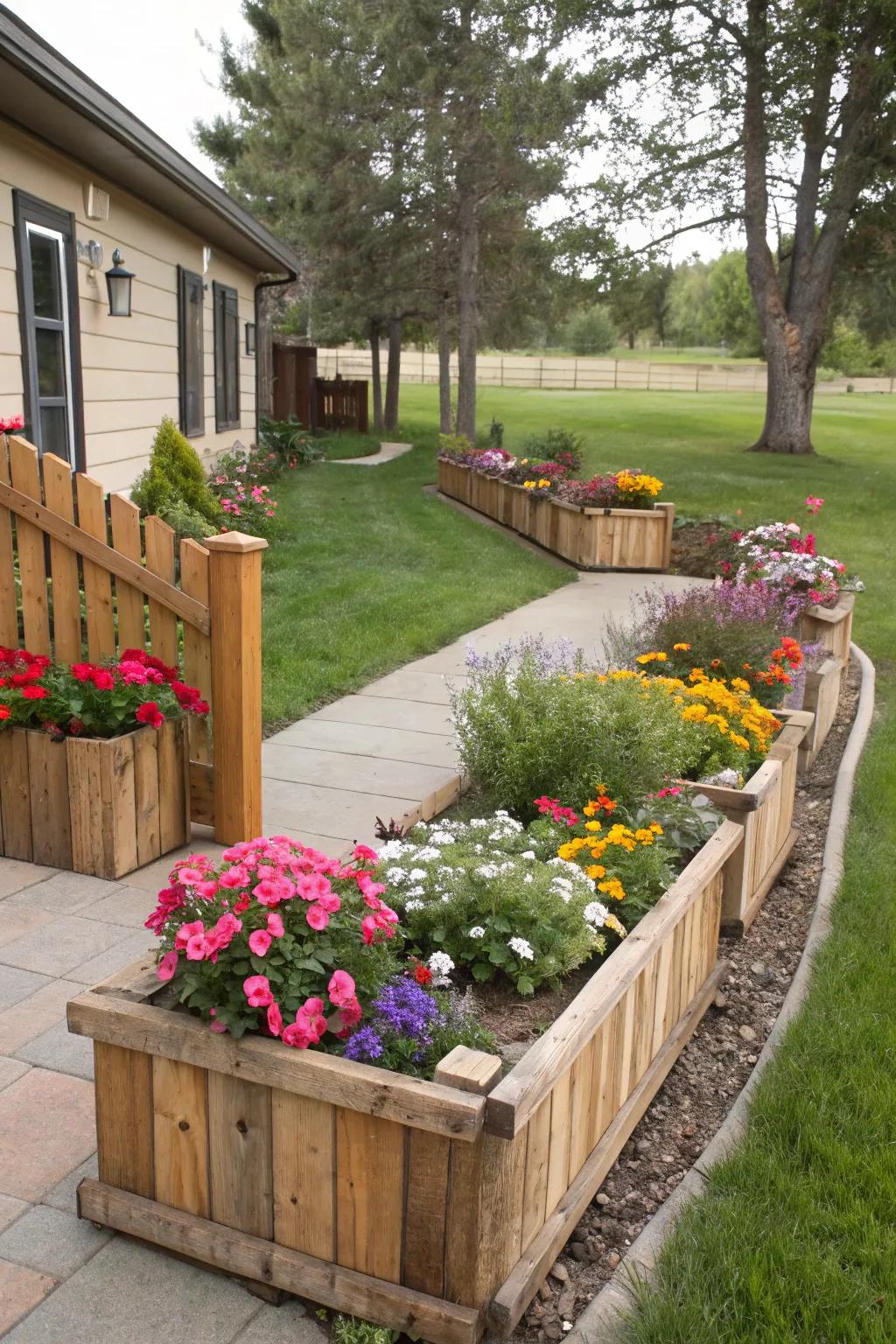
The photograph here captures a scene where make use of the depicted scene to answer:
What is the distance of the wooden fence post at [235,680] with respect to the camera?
4215 millimetres

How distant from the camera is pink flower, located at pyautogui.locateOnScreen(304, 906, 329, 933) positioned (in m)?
2.37

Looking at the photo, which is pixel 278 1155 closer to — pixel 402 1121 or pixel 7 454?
pixel 402 1121

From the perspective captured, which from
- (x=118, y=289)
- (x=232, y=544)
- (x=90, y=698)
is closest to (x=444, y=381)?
(x=118, y=289)

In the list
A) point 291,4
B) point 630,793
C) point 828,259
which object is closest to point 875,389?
point 828,259

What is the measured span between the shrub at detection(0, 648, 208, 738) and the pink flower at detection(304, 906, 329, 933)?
190cm

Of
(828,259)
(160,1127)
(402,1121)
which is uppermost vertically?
(828,259)

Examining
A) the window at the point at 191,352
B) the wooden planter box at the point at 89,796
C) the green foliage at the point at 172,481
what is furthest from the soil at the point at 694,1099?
the window at the point at 191,352

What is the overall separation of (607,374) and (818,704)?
175 ft

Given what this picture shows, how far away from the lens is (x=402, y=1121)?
85.4 inches

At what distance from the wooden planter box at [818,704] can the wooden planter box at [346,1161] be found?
3.89m

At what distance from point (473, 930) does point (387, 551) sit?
8.92 m

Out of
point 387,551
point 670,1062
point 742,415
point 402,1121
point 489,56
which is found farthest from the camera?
point 742,415

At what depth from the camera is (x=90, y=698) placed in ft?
13.8

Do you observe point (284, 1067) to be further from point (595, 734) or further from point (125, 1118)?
point (595, 734)
